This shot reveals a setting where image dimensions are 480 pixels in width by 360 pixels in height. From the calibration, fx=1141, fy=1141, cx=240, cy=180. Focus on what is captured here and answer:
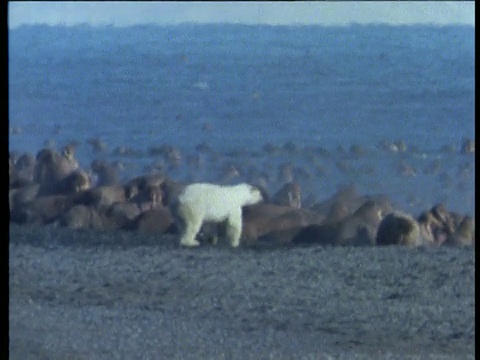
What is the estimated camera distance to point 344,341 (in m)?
3.15

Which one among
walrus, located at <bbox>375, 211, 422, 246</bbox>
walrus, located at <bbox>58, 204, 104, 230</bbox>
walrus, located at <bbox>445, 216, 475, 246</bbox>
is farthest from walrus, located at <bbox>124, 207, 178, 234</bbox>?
walrus, located at <bbox>445, 216, 475, 246</bbox>

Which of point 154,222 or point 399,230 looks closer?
point 399,230

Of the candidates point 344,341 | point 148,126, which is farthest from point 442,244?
point 148,126

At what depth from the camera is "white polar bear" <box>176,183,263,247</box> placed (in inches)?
124

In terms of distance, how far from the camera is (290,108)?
3141mm

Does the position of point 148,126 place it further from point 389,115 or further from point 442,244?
point 442,244

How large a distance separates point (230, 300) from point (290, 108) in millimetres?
568

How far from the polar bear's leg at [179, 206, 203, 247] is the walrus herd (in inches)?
1.0

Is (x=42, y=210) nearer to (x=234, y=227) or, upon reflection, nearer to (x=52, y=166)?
(x=52, y=166)

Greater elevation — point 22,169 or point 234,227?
point 22,169

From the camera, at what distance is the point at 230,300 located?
3221 mm

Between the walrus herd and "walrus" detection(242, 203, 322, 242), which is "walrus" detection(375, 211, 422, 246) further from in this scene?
"walrus" detection(242, 203, 322, 242)

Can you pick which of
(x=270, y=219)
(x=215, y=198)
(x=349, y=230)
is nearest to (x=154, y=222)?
(x=215, y=198)

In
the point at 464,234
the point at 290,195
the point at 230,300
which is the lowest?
the point at 230,300
